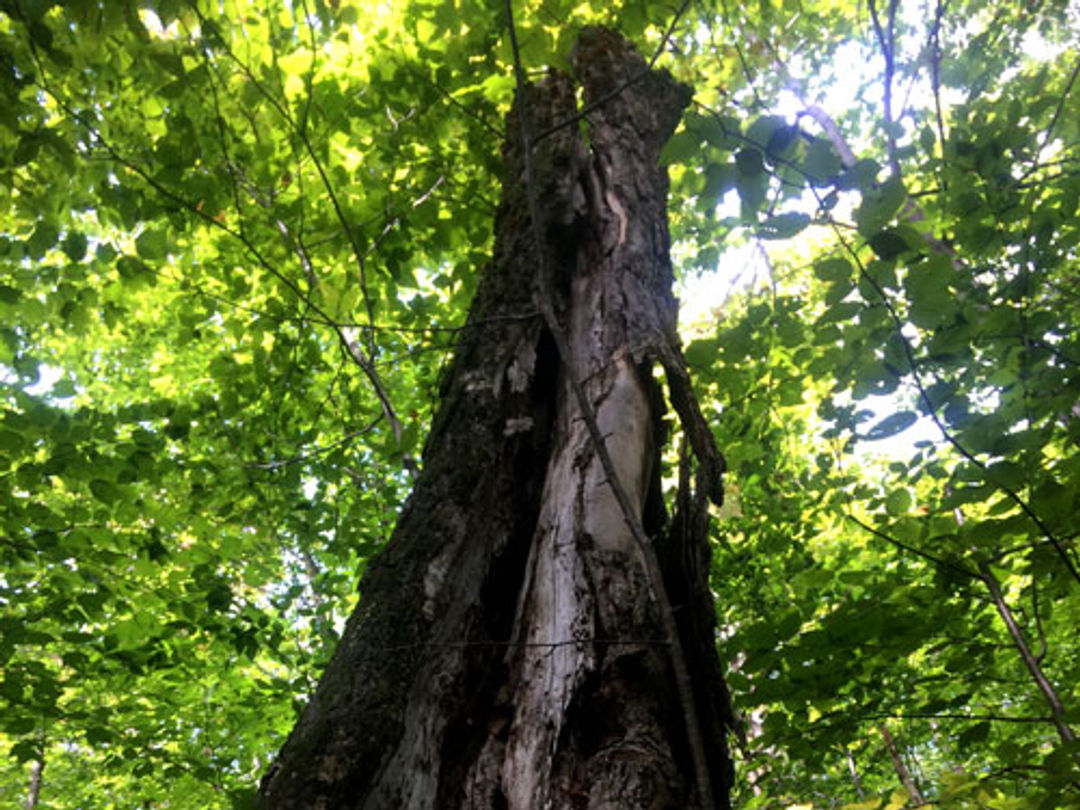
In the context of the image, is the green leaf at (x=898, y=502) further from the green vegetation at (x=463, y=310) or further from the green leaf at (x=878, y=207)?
the green leaf at (x=878, y=207)

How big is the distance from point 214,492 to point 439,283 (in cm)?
183

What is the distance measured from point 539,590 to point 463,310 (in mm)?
Answer: 2863

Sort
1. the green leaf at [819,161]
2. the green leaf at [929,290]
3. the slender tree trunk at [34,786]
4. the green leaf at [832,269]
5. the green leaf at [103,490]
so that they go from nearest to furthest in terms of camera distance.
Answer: the green leaf at [819,161], the green leaf at [929,290], the green leaf at [832,269], the green leaf at [103,490], the slender tree trunk at [34,786]

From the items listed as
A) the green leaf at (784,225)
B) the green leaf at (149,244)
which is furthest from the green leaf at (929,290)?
the green leaf at (149,244)

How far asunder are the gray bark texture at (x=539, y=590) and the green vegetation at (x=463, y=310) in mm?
297

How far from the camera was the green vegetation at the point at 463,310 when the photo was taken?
5.49 feet

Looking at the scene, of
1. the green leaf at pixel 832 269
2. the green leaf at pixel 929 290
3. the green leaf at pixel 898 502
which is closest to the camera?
the green leaf at pixel 929 290

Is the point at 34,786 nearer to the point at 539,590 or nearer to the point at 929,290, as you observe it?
the point at 539,590

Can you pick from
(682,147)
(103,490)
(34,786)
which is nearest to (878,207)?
(682,147)

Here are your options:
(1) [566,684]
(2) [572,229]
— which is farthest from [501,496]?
(2) [572,229]

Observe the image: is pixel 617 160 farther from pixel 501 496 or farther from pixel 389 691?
pixel 389 691

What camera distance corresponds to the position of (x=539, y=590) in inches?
63.1

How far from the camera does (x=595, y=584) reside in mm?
1519

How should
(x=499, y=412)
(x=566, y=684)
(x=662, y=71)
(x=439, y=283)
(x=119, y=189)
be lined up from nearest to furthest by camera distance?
(x=566, y=684)
(x=499, y=412)
(x=119, y=189)
(x=662, y=71)
(x=439, y=283)
